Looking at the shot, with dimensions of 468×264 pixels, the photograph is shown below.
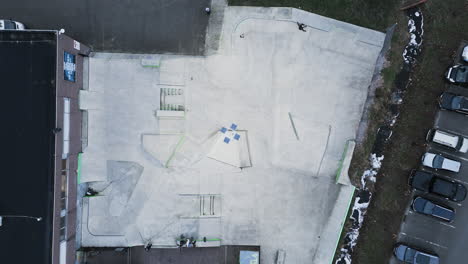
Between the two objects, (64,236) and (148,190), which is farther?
(148,190)

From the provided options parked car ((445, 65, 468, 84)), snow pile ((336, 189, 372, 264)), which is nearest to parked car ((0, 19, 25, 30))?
snow pile ((336, 189, 372, 264))

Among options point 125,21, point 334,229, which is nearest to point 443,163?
point 334,229

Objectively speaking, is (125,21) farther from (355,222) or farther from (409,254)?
(409,254)

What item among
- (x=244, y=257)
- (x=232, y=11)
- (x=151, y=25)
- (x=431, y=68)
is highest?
(x=232, y=11)

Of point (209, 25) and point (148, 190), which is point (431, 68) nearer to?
point (209, 25)

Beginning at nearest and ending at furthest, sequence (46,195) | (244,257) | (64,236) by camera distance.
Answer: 1. (46,195)
2. (64,236)
3. (244,257)

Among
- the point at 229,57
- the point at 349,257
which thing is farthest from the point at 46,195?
the point at 349,257

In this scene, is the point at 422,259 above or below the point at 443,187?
below
